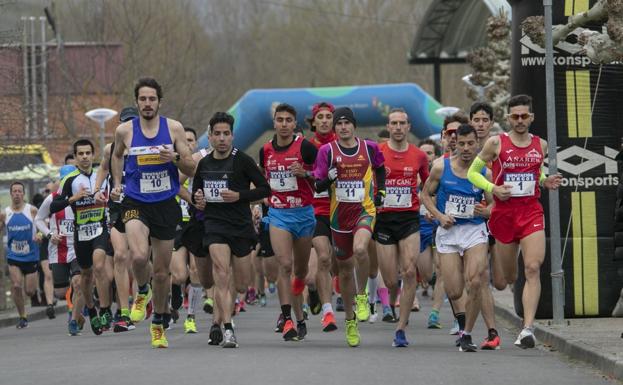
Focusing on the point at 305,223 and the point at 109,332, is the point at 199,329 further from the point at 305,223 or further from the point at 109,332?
the point at 305,223

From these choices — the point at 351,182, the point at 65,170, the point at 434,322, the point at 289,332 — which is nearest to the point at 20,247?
the point at 65,170

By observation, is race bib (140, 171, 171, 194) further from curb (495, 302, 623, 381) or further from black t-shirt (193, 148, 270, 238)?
curb (495, 302, 623, 381)

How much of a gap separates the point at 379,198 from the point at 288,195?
84cm

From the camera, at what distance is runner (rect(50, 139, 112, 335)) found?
1725 cm

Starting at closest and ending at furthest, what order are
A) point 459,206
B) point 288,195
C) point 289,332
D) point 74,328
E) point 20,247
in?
point 459,206, point 288,195, point 289,332, point 74,328, point 20,247

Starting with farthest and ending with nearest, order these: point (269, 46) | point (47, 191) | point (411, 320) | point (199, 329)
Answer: point (269, 46) → point (47, 191) → point (411, 320) → point (199, 329)

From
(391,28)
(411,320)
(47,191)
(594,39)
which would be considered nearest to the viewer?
(594,39)

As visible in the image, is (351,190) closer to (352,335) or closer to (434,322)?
(352,335)

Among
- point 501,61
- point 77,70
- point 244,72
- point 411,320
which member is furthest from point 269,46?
point 411,320

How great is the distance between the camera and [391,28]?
69750 millimetres

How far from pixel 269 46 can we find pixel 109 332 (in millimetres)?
69192

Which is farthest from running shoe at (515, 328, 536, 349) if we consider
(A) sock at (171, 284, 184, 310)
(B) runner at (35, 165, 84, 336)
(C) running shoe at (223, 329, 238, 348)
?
(B) runner at (35, 165, 84, 336)

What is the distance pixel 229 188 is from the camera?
1420 cm

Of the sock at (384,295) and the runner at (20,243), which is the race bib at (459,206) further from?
the runner at (20,243)
